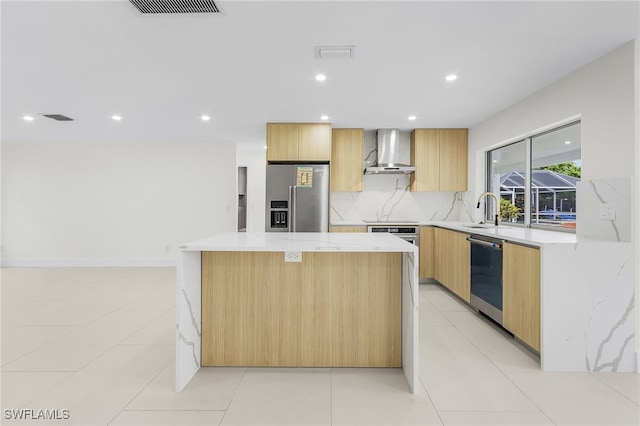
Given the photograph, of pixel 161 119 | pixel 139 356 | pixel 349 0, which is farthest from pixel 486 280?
pixel 161 119

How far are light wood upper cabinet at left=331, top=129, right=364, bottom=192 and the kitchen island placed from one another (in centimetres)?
267

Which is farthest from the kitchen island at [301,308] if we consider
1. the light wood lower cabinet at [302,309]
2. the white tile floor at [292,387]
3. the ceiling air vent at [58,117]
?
the ceiling air vent at [58,117]

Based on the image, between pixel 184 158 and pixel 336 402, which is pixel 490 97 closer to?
pixel 336 402

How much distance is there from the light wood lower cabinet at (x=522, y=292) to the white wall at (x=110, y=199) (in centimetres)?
455

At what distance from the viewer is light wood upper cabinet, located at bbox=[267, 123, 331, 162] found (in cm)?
447

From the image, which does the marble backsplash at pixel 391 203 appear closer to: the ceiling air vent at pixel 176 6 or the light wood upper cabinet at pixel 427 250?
the light wood upper cabinet at pixel 427 250

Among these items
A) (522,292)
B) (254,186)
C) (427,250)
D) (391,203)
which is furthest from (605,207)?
(254,186)

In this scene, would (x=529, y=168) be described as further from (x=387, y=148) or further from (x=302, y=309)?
(x=302, y=309)

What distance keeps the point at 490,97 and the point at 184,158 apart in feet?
16.4

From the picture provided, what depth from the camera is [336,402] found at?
5.90ft

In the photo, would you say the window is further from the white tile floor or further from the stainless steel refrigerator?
the stainless steel refrigerator

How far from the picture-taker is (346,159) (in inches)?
188

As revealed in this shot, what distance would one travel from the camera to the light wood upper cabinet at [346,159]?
4.77m

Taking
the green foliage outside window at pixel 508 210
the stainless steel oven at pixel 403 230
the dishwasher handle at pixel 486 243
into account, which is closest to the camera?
the dishwasher handle at pixel 486 243
